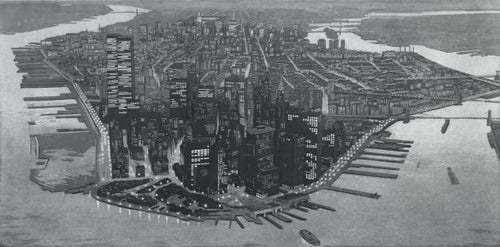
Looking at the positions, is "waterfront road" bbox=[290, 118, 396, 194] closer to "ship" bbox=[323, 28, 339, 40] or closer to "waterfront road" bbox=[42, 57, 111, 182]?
"ship" bbox=[323, 28, 339, 40]

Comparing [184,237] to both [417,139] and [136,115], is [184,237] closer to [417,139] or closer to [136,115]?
[136,115]

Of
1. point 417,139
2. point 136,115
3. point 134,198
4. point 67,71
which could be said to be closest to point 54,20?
point 67,71

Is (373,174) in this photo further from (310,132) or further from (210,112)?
(210,112)

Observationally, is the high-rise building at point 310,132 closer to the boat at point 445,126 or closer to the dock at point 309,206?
the dock at point 309,206

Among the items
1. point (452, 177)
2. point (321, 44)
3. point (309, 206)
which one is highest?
point (321, 44)

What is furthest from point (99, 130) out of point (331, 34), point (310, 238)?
point (331, 34)

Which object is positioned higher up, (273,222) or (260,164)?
(260,164)

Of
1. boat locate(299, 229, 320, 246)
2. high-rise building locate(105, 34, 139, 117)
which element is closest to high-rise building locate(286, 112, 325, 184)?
boat locate(299, 229, 320, 246)
